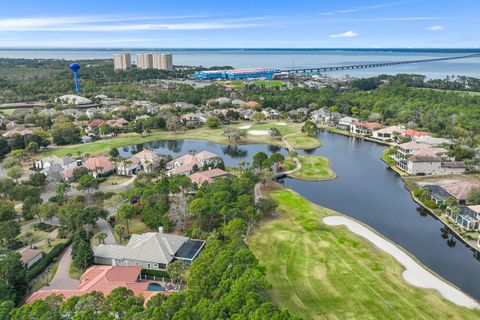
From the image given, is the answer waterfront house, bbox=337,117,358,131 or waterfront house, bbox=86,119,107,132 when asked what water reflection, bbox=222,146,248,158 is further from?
waterfront house, bbox=86,119,107,132

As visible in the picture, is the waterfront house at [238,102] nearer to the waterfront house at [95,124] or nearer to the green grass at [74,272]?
the waterfront house at [95,124]

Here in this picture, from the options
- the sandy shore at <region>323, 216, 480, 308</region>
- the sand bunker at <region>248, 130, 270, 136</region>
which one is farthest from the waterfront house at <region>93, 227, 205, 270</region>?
the sand bunker at <region>248, 130, 270, 136</region>

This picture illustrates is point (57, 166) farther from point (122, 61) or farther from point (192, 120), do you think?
point (122, 61)

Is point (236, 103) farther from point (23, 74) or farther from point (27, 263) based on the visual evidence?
point (23, 74)

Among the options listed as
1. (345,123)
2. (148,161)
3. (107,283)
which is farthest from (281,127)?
(107,283)

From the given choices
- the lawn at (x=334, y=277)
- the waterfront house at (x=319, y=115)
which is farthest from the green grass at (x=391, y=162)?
the waterfront house at (x=319, y=115)
